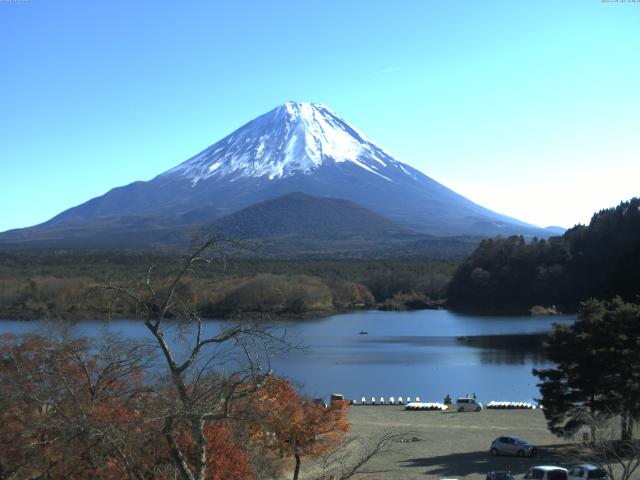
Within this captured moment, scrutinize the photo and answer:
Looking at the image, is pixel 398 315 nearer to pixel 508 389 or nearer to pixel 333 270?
pixel 333 270

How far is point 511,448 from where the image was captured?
1177 centimetres

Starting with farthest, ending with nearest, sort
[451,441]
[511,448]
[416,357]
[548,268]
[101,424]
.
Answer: [548,268] < [416,357] < [451,441] < [511,448] < [101,424]

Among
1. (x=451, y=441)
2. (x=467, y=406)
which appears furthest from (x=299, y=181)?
(x=451, y=441)

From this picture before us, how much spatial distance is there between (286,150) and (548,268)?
8790 centimetres

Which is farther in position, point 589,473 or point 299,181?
point 299,181

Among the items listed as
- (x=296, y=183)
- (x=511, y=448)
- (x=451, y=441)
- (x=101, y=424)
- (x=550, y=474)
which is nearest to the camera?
(x=101, y=424)

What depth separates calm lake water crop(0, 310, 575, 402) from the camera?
70.4 ft

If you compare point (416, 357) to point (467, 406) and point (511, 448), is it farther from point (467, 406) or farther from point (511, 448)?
point (511, 448)

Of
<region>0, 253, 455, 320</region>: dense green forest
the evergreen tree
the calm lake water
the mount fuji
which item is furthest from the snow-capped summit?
the evergreen tree

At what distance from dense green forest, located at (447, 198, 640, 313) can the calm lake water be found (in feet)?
12.3

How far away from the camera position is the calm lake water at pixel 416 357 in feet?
70.4

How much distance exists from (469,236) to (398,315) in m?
52.7

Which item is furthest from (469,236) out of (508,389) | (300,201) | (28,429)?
(28,429)

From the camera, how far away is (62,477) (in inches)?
216
